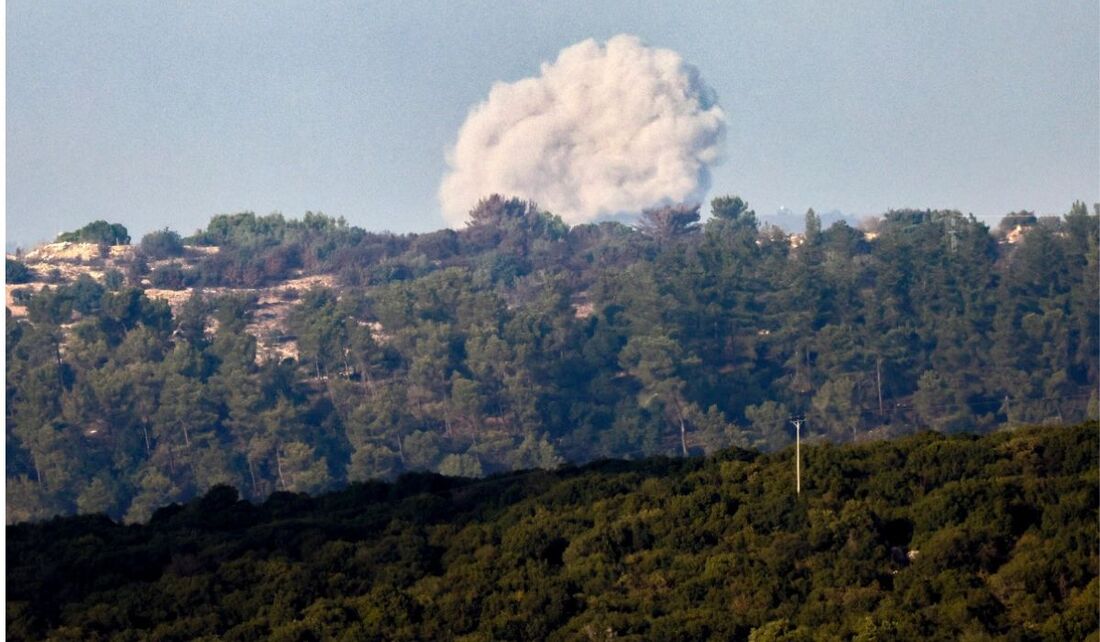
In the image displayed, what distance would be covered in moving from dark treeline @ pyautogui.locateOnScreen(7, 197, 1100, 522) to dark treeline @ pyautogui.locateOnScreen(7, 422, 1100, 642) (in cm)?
5047

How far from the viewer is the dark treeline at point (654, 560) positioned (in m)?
25.2

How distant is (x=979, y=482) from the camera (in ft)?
96.8

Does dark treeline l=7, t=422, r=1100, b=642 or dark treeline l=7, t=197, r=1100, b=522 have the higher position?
dark treeline l=7, t=197, r=1100, b=522

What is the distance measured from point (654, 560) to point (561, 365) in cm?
7089

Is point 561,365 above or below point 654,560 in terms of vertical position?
above

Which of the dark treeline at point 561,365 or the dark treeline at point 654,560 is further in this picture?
the dark treeline at point 561,365

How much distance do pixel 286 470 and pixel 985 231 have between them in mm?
47215

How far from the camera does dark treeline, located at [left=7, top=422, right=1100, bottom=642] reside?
82.8ft

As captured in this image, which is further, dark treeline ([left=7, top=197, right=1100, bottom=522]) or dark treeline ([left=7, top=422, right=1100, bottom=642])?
dark treeline ([left=7, top=197, right=1100, bottom=522])

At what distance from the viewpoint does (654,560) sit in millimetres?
29000

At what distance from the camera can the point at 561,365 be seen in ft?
328

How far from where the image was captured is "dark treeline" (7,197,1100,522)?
286 ft

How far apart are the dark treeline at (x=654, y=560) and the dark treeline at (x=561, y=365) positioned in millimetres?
50466

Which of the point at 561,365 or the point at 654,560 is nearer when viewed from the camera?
the point at 654,560
